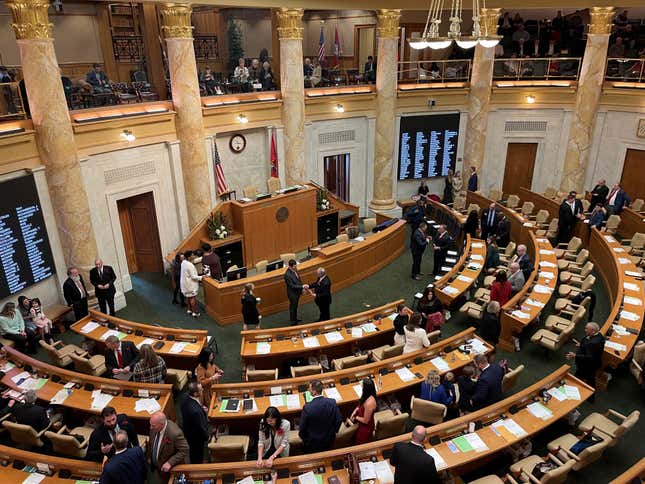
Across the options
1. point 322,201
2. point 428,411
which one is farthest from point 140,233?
point 428,411

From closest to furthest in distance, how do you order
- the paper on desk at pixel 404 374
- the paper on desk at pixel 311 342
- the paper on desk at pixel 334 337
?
the paper on desk at pixel 404 374 < the paper on desk at pixel 311 342 < the paper on desk at pixel 334 337

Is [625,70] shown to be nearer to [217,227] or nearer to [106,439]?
[217,227]

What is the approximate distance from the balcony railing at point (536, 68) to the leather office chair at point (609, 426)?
43.0ft

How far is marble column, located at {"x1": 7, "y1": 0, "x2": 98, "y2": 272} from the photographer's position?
9414 mm

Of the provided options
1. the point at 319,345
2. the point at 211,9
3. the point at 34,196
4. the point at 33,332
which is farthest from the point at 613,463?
the point at 211,9

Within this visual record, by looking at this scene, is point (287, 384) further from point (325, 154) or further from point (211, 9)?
point (211, 9)

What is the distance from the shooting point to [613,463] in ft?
22.5

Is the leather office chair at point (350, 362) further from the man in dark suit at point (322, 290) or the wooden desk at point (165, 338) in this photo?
the wooden desk at point (165, 338)

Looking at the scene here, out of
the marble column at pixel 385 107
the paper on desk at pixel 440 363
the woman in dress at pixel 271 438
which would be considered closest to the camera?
the woman in dress at pixel 271 438

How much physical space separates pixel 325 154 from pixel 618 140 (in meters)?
9.44

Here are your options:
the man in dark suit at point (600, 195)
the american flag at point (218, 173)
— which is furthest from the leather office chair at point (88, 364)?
the man in dark suit at point (600, 195)

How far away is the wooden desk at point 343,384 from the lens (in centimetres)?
694

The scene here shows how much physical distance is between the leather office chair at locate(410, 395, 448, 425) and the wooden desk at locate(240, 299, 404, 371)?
6.87ft

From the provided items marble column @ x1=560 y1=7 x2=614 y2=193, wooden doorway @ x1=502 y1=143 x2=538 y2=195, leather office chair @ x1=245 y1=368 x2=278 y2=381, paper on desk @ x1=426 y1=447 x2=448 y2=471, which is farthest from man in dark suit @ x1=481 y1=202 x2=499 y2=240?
paper on desk @ x1=426 y1=447 x2=448 y2=471
